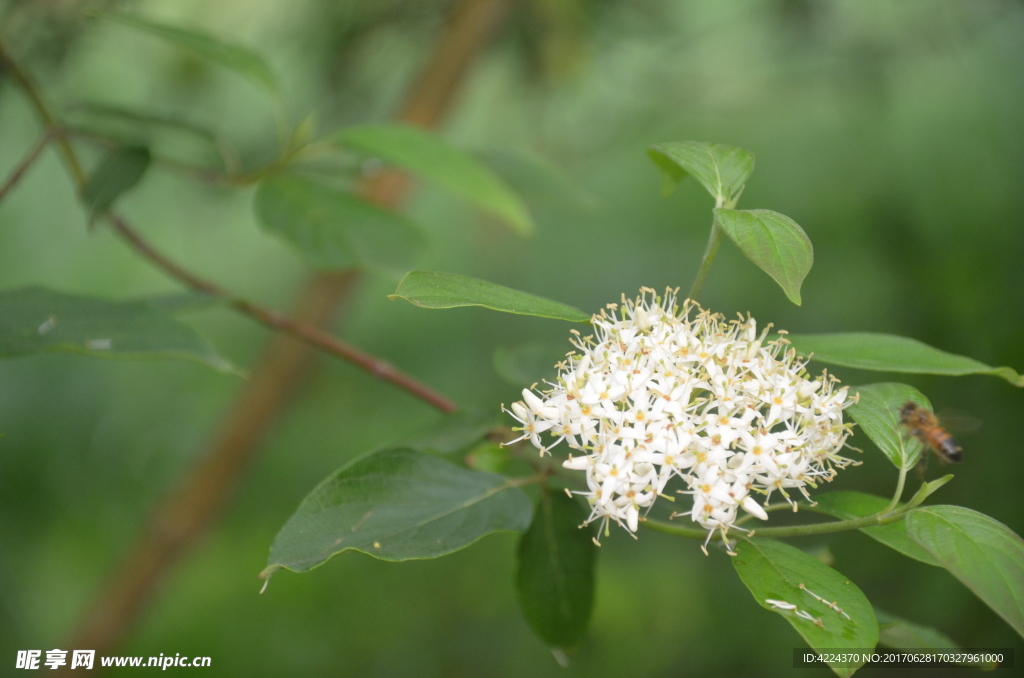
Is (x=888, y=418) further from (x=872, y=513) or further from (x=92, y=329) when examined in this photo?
(x=92, y=329)

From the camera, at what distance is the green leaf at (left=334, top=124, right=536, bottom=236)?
0.65 meters

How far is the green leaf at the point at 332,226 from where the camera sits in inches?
27.1

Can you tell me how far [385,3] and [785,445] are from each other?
115 cm

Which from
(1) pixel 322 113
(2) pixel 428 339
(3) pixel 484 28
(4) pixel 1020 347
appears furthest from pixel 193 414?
(4) pixel 1020 347

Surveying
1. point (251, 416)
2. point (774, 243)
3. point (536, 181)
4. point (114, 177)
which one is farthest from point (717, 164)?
point (251, 416)

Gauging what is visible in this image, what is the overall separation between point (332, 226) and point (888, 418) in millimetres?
504

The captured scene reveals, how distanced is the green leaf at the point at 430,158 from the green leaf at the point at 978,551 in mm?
438

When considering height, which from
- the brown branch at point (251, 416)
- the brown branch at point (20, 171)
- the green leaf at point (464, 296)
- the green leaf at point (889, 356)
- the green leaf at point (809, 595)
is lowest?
the brown branch at point (251, 416)

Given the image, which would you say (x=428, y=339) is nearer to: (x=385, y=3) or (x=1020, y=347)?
(x=385, y=3)

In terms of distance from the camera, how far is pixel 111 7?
1048 millimetres

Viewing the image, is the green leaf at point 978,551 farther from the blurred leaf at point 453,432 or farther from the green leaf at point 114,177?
the green leaf at point 114,177

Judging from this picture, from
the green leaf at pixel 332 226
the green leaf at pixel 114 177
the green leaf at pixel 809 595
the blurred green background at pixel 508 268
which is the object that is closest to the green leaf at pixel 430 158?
the green leaf at pixel 332 226

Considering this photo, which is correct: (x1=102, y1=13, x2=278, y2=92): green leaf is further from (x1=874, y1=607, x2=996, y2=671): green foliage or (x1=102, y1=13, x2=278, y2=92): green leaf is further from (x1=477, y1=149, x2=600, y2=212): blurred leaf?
(x1=874, y1=607, x2=996, y2=671): green foliage

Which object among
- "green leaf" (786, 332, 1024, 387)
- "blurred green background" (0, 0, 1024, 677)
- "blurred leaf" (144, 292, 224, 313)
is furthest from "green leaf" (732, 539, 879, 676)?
"blurred green background" (0, 0, 1024, 677)
